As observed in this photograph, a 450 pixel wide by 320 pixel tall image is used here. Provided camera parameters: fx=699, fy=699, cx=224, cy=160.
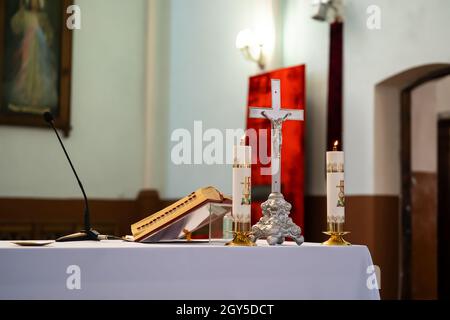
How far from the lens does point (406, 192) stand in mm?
6074

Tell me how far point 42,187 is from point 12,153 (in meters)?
0.48

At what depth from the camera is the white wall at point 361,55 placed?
544cm

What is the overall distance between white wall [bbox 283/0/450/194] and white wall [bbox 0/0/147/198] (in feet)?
6.31

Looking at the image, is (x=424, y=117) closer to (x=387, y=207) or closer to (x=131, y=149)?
(x=387, y=207)

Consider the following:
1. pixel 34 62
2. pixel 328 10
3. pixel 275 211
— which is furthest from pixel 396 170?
pixel 34 62

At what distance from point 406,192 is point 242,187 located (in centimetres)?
377

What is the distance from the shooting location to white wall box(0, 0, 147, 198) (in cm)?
733

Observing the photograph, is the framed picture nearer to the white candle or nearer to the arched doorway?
the arched doorway

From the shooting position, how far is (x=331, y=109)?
6.29 metres

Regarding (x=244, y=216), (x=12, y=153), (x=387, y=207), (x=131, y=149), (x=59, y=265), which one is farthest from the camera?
(x=131, y=149)

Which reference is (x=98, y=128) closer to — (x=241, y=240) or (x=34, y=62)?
(x=34, y=62)

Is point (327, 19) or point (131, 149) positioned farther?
point (131, 149)

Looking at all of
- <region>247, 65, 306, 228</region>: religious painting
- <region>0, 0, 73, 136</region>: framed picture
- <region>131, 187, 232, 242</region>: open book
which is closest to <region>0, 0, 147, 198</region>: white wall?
<region>0, 0, 73, 136</region>: framed picture
